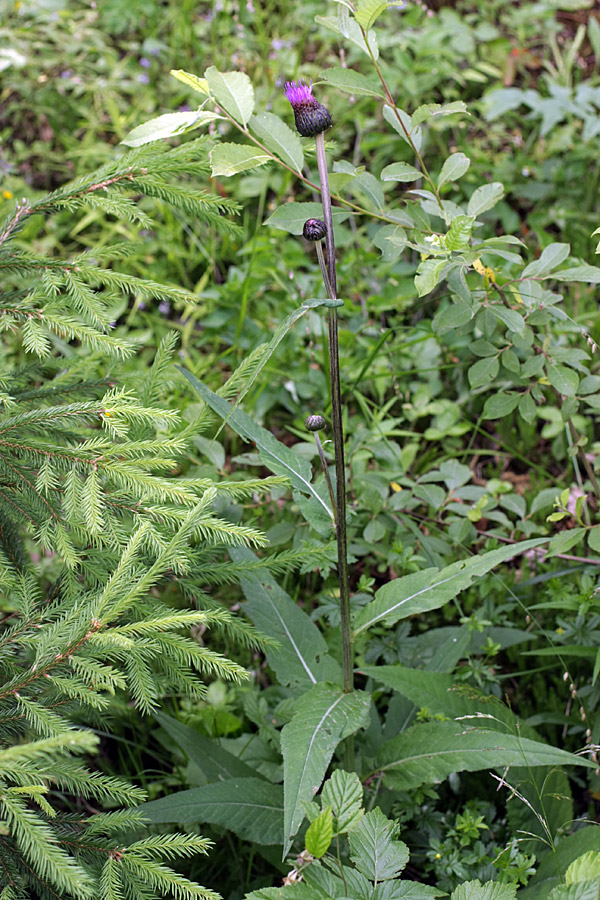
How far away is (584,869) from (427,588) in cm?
54

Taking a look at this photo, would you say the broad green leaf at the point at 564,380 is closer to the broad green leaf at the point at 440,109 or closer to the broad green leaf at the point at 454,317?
the broad green leaf at the point at 454,317

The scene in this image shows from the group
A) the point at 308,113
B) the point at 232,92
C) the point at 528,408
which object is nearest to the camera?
the point at 308,113

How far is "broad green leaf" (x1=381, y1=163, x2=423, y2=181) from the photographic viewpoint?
159 cm

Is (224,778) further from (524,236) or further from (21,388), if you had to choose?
(524,236)

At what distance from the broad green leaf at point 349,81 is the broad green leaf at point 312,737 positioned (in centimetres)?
125

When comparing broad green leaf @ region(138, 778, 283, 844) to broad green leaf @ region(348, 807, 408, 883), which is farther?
broad green leaf @ region(138, 778, 283, 844)

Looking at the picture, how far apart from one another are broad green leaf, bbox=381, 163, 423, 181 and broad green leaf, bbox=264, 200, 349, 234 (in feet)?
0.43

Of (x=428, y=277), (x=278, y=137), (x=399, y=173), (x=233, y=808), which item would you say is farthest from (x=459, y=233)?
(x=233, y=808)

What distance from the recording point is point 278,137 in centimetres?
141

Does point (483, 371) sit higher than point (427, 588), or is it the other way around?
point (483, 371)

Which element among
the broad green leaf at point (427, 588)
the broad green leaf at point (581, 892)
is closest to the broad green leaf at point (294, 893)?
the broad green leaf at point (581, 892)

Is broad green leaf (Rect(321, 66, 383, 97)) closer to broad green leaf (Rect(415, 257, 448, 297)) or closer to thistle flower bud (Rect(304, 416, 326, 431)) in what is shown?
broad green leaf (Rect(415, 257, 448, 297))

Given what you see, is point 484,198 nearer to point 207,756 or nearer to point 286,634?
point 286,634

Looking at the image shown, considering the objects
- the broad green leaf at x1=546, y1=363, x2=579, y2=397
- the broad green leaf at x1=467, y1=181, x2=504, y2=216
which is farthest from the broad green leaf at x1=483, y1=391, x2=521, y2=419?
the broad green leaf at x1=467, y1=181, x2=504, y2=216
